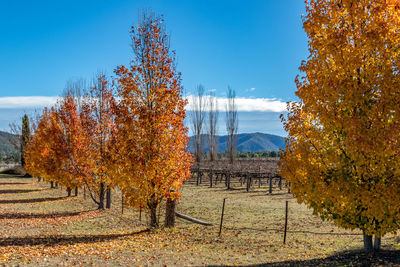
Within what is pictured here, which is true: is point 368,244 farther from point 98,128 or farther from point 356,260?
point 98,128

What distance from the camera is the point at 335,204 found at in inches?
325

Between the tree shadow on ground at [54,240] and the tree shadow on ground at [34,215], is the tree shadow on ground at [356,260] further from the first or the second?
the tree shadow on ground at [34,215]

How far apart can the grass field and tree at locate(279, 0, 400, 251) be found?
1698 millimetres

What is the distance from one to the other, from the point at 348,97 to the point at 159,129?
7.42 m

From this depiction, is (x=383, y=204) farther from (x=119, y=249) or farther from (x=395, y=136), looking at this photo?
(x=119, y=249)

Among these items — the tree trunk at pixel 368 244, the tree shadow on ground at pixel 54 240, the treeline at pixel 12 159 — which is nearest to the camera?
the tree trunk at pixel 368 244

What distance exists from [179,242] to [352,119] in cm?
732

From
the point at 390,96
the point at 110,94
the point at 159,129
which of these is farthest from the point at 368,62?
the point at 110,94

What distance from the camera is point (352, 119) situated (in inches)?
295

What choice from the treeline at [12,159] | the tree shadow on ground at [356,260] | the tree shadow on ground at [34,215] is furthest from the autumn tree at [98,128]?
the treeline at [12,159]

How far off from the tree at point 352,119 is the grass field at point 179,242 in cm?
170

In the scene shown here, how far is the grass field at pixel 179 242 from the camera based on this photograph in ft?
29.2

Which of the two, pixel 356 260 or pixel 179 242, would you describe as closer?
pixel 356 260

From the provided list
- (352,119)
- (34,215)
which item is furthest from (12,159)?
(352,119)
